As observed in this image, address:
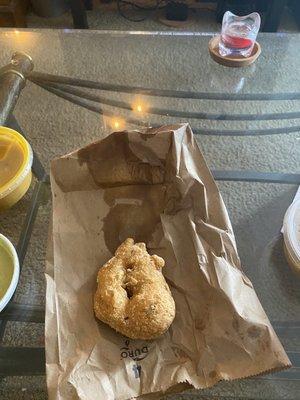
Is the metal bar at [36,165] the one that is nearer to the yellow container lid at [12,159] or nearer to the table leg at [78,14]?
the yellow container lid at [12,159]

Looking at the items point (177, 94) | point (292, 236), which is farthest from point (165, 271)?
point (177, 94)

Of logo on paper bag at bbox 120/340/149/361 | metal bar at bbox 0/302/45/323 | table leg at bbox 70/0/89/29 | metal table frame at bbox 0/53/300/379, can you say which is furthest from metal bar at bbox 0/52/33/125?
table leg at bbox 70/0/89/29

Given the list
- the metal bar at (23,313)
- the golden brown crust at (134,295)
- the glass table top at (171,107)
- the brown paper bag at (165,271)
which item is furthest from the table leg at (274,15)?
the metal bar at (23,313)

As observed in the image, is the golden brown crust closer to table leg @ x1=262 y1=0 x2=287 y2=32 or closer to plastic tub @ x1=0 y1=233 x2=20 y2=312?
plastic tub @ x1=0 y1=233 x2=20 y2=312

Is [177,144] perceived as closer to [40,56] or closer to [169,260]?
[169,260]

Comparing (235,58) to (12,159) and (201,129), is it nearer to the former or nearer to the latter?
(201,129)
